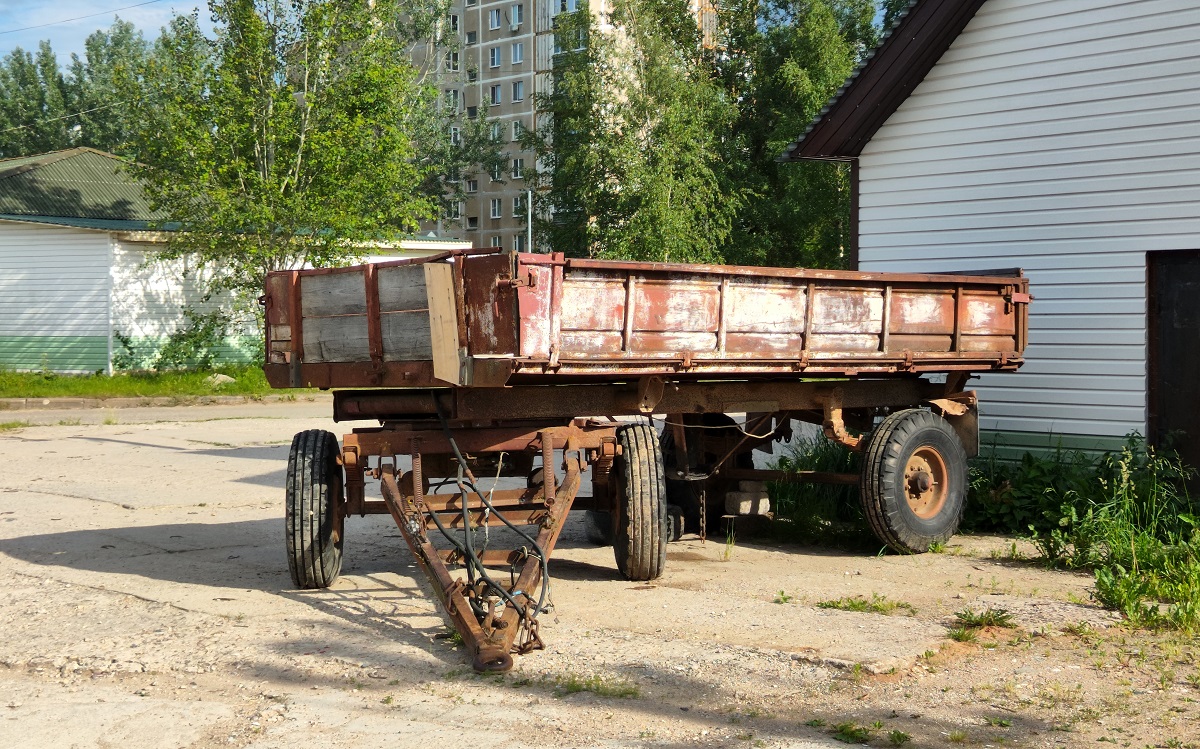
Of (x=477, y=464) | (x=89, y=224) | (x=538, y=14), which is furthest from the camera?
(x=538, y=14)

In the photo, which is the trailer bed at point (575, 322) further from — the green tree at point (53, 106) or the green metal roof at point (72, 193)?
the green tree at point (53, 106)

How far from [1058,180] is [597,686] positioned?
25.1 ft

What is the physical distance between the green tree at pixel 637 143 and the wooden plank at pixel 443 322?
35.4 meters

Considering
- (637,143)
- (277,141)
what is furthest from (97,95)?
(277,141)

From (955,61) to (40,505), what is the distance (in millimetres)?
9673

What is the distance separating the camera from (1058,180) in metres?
11.5

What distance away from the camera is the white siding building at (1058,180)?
35.1 feet

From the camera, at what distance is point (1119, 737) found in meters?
5.24

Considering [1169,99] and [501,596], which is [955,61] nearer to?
[1169,99]

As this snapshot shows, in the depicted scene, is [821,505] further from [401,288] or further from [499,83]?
[499,83]

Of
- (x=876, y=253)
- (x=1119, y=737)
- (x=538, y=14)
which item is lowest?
(x=1119, y=737)

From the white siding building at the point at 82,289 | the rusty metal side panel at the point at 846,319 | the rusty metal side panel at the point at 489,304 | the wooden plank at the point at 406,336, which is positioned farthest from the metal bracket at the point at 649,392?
the white siding building at the point at 82,289

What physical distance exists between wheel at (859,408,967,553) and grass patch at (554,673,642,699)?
13.3 feet

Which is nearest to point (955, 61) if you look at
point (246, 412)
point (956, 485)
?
point (956, 485)
